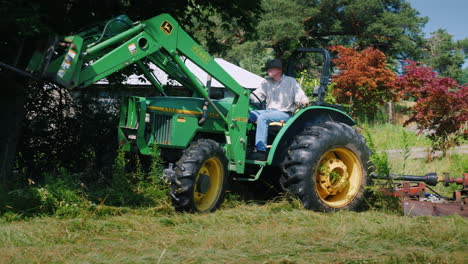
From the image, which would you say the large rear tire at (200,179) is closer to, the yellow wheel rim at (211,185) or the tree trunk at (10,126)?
the yellow wheel rim at (211,185)

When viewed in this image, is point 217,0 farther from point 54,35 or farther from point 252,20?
point 54,35

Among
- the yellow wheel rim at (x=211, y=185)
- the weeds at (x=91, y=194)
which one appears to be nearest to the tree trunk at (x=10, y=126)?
the weeds at (x=91, y=194)

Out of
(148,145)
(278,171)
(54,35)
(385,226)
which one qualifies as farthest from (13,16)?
(385,226)

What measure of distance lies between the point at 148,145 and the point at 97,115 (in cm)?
178

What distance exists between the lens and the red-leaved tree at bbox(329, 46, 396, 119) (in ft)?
59.3

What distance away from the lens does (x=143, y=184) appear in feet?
20.6

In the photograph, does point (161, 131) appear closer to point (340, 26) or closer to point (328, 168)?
point (328, 168)

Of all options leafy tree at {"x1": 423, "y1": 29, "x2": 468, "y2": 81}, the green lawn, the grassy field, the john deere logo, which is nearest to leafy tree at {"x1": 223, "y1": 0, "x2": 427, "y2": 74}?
leafy tree at {"x1": 423, "y1": 29, "x2": 468, "y2": 81}

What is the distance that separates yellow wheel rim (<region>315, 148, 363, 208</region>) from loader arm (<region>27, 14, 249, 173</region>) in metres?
1.08

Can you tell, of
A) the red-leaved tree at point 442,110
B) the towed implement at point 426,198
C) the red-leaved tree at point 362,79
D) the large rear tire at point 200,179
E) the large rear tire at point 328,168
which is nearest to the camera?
the large rear tire at point 200,179

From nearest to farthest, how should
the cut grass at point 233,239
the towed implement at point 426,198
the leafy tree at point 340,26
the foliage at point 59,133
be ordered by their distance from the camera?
the cut grass at point 233,239 → the towed implement at point 426,198 → the foliage at point 59,133 → the leafy tree at point 340,26

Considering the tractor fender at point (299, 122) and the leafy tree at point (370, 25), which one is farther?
the leafy tree at point (370, 25)

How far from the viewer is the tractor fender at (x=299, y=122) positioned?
6609 mm

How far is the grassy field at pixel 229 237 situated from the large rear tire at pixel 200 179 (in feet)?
0.52
